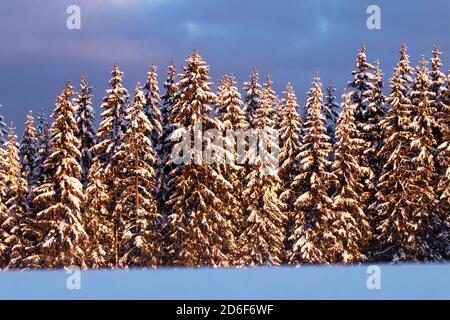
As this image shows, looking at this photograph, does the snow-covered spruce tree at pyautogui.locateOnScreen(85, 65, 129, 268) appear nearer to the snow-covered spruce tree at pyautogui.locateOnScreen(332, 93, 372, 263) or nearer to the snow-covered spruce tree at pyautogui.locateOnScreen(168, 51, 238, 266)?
the snow-covered spruce tree at pyautogui.locateOnScreen(168, 51, 238, 266)

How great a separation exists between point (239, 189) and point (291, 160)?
474 cm

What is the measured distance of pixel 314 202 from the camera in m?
45.9

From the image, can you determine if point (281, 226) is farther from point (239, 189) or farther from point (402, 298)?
point (402, 298)

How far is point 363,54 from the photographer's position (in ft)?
162

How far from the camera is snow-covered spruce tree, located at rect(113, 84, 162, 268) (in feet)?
147

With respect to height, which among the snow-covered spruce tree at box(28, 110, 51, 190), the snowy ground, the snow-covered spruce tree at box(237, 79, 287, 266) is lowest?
the snowy ground

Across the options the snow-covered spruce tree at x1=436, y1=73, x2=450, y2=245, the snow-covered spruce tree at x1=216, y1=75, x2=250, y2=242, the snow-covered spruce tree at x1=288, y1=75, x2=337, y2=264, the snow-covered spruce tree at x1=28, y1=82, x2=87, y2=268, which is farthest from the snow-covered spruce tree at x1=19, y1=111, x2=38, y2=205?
the snow-covered spruce tree at x1=436, y1=73, x2=450, y2=245

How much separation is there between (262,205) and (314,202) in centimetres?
361

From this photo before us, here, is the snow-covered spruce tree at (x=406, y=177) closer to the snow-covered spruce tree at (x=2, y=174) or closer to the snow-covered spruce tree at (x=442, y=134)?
the snow-covered spruce tree at (x=442, y=134)

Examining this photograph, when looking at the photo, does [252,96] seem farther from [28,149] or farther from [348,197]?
[28,149]

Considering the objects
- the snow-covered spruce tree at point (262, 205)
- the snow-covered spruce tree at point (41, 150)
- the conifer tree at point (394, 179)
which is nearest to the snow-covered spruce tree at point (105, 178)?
the snow-covered spruce tree at point (41, 150)

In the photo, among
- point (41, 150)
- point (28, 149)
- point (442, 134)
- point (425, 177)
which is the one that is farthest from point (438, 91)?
point (28, 149)

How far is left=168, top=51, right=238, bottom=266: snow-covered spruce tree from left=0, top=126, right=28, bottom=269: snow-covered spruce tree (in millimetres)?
14893
